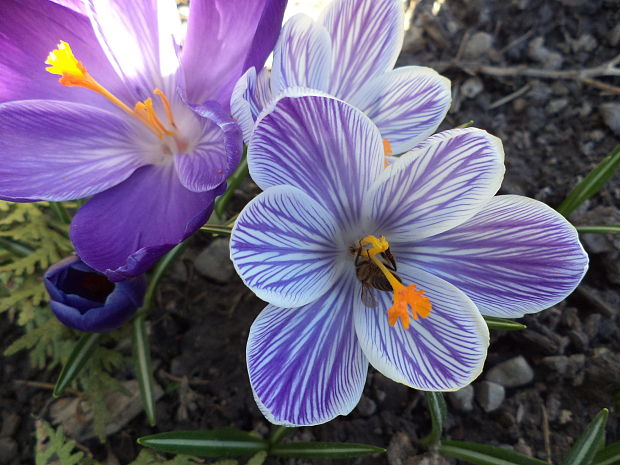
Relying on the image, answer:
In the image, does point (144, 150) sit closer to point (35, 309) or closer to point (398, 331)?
point (35, 309)

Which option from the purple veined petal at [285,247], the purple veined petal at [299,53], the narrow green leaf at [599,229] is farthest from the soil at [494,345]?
the purple veined petal at [299,53]

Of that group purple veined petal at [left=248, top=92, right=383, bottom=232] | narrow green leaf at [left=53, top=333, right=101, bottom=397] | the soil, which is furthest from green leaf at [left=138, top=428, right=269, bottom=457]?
purple veined petal at [left=248, top=92, right=383, bottom=232]

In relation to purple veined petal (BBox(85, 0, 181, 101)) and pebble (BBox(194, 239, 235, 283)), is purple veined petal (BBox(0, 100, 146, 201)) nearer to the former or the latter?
purple veined petal (BBox(85, 0, 181, 101))

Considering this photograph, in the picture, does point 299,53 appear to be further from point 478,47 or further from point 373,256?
point 478,47

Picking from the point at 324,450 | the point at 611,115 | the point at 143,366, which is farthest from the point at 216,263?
the point at 611,115

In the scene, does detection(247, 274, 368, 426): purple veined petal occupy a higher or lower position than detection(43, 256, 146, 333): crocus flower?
higher

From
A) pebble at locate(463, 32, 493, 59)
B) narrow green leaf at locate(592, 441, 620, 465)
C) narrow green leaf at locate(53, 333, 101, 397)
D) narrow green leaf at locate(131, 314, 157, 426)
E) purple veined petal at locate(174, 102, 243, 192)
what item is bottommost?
narrow green leaf at locate(592, 441, 620, 465)

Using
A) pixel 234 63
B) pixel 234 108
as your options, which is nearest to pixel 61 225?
pixel 234 63

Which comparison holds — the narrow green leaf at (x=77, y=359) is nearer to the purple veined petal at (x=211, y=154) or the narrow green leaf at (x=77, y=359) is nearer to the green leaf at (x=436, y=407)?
the purple veined petal at (x=211, y=154)
